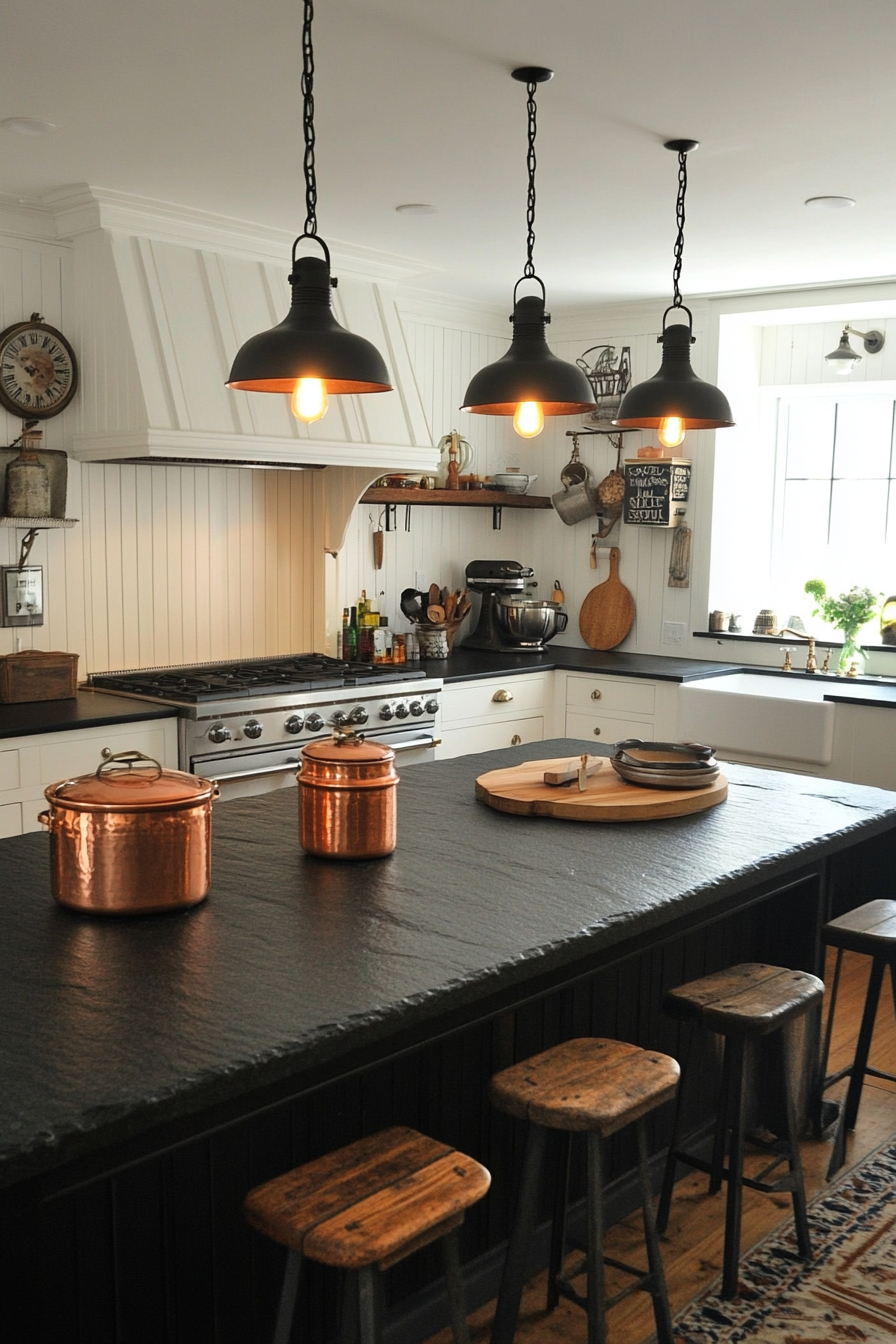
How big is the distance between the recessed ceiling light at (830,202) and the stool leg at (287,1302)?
3.49m

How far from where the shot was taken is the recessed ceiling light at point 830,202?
3.91m

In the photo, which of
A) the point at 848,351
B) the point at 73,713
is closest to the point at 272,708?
the point at 73,713

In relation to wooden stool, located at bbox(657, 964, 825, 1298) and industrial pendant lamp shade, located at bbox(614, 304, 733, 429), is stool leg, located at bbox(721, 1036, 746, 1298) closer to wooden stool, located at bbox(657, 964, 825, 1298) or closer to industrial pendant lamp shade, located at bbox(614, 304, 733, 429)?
wooden stool, located at bbox(657, 964, 825, 1298)

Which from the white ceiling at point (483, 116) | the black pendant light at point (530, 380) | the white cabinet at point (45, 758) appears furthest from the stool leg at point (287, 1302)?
the white ceiling at point (483, 116)

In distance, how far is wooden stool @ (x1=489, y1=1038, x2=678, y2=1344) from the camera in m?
2.00

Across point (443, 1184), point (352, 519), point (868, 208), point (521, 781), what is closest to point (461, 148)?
point (868, 208)

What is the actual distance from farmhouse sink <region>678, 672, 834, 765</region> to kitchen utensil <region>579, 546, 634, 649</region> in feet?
2.49

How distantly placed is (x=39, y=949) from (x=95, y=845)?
0.18 metres

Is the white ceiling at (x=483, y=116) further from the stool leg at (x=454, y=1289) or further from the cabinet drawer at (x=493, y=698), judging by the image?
the stool leg at (x=454, y=1289)

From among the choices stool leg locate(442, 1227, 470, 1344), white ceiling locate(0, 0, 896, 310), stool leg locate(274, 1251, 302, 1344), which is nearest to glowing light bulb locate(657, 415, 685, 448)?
white ceiling locate(0, 0, 896, 310)

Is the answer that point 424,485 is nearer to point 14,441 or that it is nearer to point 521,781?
point 14,441

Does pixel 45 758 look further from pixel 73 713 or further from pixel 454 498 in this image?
pixel 454 498

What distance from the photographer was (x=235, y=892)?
2186mm

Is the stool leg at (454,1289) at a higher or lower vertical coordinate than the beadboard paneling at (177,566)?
lower
